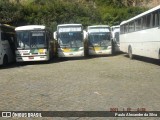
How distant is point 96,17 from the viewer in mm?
49406

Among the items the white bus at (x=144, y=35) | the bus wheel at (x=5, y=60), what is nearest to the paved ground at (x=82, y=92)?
the white bus at (x=144, y=35)

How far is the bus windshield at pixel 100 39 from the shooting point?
1240 inches

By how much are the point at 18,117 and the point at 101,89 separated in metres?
4.58

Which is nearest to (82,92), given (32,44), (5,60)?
(5,60)

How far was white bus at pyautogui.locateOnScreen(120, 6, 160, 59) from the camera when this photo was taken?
20031 millimetres

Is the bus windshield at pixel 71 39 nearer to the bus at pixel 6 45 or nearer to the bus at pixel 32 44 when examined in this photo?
the bus at pixel 32 44

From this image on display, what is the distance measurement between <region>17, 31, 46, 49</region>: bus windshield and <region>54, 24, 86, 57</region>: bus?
2955mm

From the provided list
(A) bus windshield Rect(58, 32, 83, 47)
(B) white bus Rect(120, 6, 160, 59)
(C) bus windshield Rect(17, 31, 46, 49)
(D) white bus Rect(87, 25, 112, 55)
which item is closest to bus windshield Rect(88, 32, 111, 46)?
(D) white bus Rect(87, 25, 112, 55)

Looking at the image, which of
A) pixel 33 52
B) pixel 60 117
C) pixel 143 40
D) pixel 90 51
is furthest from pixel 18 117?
pixel 90 51

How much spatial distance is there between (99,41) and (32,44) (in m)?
7.47

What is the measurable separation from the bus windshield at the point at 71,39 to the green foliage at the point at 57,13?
1698cm

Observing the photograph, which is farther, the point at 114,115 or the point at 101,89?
the point at 101,89

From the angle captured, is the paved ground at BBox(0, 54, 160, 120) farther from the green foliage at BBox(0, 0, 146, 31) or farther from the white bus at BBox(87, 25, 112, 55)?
the green foliage at BBox(0, 0, 146, 31)

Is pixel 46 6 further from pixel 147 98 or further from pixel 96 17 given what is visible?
pixel 147 98
